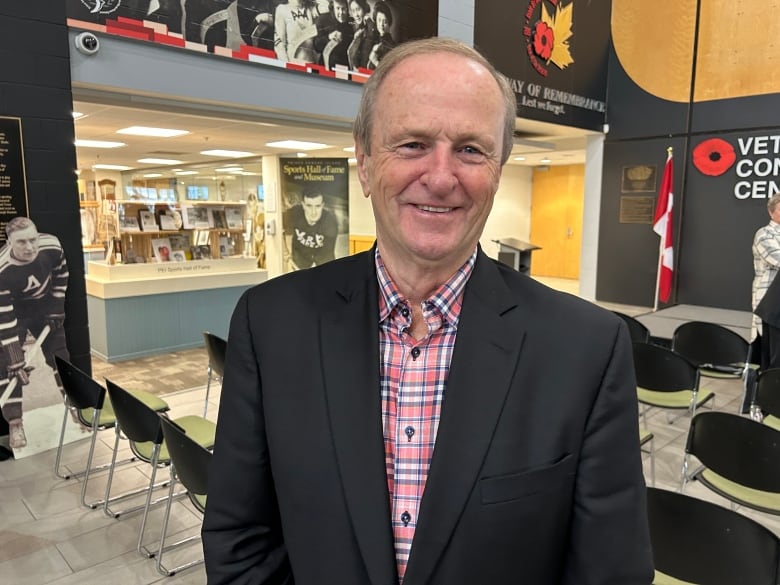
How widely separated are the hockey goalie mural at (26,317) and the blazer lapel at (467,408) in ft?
12.6

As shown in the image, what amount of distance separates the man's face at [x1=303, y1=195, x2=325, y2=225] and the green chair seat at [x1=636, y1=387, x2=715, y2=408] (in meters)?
5.08

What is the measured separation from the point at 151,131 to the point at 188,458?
16.1 ft

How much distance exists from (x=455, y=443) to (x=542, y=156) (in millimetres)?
11345

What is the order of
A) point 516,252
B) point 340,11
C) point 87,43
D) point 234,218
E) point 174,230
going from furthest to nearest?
point 516,252
point 234,218
point 174,230
point 340,11
point 87,43

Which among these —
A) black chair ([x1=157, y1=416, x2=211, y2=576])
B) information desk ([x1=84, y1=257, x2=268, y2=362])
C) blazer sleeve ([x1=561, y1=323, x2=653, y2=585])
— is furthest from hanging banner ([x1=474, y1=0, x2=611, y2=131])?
blazer sleeve ([x1=561, y1=323, x2=653, y2=585])

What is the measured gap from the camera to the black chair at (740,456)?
Answer: 232cm

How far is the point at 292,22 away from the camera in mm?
5172

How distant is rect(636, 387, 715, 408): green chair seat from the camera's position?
12.2 feet

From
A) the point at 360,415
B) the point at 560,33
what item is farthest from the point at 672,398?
the point at 560,33

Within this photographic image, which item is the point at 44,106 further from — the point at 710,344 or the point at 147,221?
the point at 710,344

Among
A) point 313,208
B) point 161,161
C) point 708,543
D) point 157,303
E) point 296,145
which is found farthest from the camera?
point 161,161

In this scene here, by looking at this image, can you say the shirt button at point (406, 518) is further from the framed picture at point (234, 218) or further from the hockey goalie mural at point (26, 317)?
the framed picture at point (234, 218)

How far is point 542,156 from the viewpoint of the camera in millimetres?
11398

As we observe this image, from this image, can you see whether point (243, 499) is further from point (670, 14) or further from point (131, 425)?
point (670, 14)
